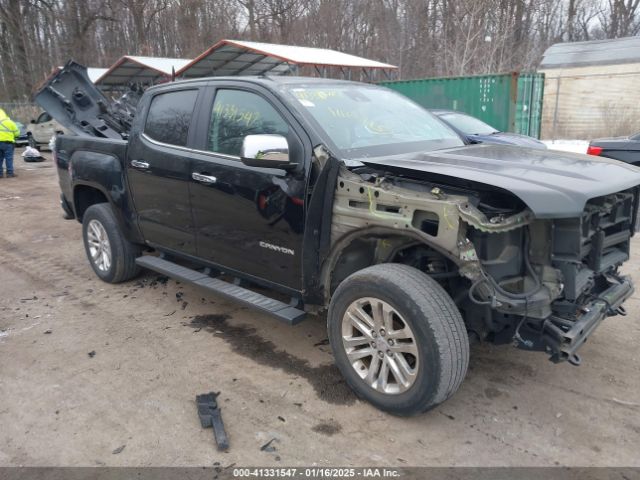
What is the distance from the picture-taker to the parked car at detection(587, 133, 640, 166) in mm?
7645

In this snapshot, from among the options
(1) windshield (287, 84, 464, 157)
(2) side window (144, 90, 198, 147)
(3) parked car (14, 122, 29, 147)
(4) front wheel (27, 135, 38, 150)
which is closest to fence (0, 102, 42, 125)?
(3) parked car (14, 122, 29, 147)

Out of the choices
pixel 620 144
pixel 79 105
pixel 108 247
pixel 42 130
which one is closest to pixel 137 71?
pixel 42 130

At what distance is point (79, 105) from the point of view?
7191 mm

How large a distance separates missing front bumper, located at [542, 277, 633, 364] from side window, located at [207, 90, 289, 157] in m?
2.01

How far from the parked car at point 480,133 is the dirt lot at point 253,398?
531 cm

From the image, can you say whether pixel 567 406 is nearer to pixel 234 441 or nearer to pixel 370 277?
pixel 370 277

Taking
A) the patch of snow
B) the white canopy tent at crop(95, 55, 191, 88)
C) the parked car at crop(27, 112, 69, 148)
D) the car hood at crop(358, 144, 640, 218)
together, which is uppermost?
the white canopy tent at crop(95, 55, 191, 88)

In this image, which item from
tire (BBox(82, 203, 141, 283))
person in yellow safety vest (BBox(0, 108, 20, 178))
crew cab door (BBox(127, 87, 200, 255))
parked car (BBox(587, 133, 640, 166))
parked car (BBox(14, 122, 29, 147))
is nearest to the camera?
crew cab door (BBox(127, 87, 200, 255))

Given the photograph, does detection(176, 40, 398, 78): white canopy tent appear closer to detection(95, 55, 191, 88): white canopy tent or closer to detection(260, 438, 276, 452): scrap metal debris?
detection(95, 55, 191, 88): white canopy tent

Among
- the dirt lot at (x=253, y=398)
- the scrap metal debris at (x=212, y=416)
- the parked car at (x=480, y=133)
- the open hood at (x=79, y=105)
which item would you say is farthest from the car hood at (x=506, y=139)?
the scrap metal debris at (x=212, y=416)

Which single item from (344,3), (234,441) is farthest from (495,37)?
(234,441)

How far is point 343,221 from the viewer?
3.27m

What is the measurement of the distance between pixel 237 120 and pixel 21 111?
28470 mm

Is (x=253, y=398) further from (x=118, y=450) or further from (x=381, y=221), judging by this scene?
(x=381, y=221)
